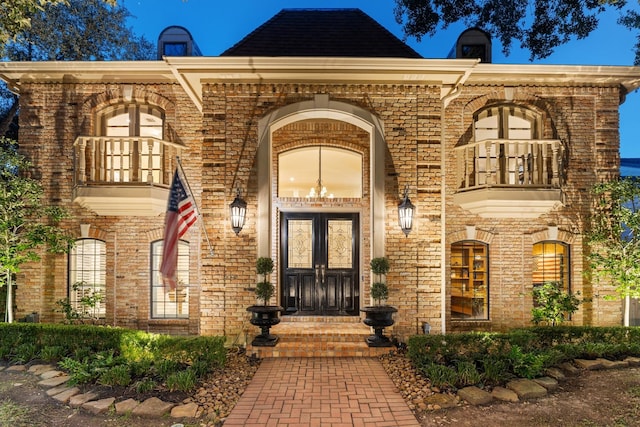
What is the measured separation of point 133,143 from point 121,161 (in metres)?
0.50

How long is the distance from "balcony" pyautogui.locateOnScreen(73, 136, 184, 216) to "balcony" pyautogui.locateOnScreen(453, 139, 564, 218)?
22.4ft

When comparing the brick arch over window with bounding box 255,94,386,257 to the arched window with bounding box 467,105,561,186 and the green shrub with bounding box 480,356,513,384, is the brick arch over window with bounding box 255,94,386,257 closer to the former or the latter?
the arched window with bounding box 467,105,561,186

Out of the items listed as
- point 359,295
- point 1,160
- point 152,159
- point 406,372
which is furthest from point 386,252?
point 1,160

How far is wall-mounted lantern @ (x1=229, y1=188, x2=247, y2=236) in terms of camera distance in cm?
666

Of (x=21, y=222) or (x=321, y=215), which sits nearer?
(x=21, y=222)

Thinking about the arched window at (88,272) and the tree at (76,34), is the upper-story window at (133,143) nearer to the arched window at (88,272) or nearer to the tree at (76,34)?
the arched window at (88,272)

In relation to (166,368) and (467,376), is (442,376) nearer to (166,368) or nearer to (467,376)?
(467,376)

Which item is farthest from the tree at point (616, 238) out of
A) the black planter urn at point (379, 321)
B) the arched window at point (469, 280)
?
the black planter urn at point (379, 321)

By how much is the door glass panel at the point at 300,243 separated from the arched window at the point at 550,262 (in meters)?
5.50

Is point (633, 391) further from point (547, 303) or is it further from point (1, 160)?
point (1, 160)

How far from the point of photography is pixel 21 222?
285 inches

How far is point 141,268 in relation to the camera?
8195 millimetres

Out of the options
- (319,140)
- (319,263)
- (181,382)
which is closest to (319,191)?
(319,140)

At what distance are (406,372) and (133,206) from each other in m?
6.60
